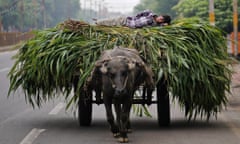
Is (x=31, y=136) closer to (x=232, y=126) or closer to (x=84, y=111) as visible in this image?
(x=84, y=111)

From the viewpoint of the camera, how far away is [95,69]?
33.8ft

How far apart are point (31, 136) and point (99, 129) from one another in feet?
4.11

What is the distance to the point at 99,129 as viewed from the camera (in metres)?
11.6

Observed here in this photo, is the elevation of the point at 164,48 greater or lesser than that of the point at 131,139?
greater

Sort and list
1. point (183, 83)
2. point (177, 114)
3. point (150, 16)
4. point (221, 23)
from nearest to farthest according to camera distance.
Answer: point (183, 83)
point (150, 16)
point (177, 114)
point (221, 23)

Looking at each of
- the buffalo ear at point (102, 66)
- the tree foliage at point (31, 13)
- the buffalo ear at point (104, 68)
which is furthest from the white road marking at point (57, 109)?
the tree foliage at point (31, 13)

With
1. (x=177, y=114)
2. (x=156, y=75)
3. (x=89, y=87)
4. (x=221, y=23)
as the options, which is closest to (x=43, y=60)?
(x=89, y=87)

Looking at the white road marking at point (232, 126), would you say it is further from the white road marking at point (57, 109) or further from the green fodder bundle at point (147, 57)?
the white road marking at point (57, 109)

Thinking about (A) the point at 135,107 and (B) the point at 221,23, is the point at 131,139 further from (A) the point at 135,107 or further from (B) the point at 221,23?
(B) the point at 221,23

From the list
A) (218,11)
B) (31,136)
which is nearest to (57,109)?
(31,136)

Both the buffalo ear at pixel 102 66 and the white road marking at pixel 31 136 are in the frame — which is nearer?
the buffalo ear at pixel 102 66

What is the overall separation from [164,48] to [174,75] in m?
0.60

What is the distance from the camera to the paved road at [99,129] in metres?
10.4

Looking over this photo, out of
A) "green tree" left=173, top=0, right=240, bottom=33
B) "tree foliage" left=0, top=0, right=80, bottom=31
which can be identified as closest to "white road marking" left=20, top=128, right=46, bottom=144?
"green tree" left=173, top=0, right=240, bottom=33
